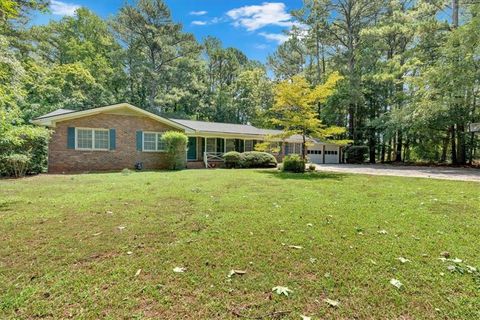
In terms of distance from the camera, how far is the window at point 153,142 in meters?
16.0

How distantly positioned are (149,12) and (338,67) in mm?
22054

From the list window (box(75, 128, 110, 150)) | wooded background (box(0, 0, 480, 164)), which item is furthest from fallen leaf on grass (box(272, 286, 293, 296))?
wooded background (box(0, 0, 480, 164))

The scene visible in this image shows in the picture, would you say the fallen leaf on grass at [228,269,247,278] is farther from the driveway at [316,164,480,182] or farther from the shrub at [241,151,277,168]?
the shrub at [241,151,277,168]

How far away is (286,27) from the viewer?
3250 centimetres

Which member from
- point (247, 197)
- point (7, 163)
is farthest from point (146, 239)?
point (7, 163)

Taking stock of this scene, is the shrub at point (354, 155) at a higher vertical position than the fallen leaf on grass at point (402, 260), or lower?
higher

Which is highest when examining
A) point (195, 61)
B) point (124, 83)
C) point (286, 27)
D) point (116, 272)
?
point (286, 27)

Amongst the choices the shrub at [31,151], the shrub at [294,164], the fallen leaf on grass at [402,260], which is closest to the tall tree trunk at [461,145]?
the shrub at [294,164]

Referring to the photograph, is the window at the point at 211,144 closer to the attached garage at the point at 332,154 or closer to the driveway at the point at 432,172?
the driveway at the point at 432,172

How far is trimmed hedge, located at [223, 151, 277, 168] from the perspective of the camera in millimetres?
17500

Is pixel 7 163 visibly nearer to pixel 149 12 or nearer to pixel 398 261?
pixel 398 261

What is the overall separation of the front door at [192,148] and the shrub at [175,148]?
2.66m

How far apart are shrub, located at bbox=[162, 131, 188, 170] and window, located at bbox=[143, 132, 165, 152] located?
64cm

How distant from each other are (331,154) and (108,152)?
68.1 feet
